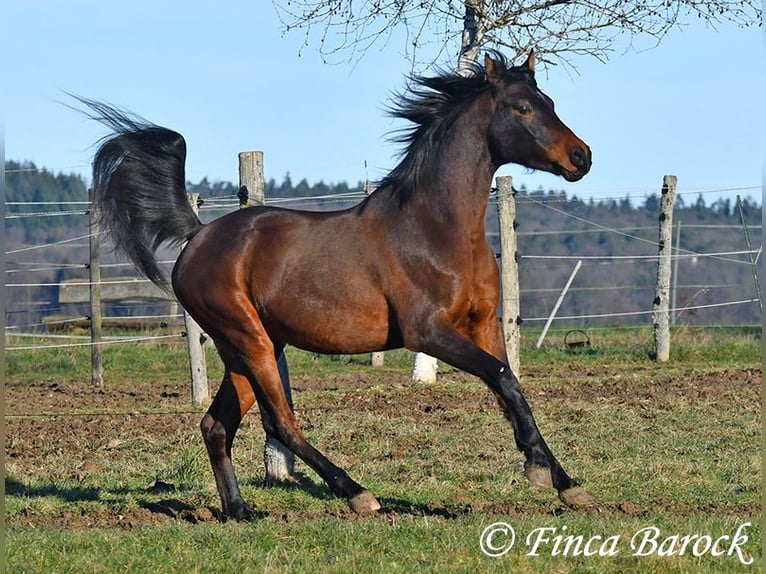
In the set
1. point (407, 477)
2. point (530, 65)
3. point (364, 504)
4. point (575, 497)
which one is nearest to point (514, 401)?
point (575, 497)

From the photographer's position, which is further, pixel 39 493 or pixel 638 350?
pixel 638 350

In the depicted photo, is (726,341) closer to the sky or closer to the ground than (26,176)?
closer to the ground

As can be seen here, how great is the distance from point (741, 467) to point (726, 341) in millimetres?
10888

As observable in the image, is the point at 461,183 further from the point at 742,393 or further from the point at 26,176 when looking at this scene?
the point at 26,176

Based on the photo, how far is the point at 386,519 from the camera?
664 centimetres

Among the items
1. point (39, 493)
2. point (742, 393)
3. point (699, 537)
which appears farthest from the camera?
point (742, 393)

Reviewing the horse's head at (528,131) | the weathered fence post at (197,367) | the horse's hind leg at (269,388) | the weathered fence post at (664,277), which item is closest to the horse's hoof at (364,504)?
the horse's hind leg at (269,388)

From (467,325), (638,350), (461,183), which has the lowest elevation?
(638,350)

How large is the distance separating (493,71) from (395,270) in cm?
139

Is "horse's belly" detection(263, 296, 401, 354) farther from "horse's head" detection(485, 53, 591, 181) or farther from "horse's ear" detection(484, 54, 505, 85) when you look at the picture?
"horse's ear" detection(484, 54, 505, 85)

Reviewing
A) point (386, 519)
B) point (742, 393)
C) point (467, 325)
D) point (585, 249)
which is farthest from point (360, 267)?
point (585, 249)

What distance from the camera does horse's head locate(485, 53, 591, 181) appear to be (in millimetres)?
7070

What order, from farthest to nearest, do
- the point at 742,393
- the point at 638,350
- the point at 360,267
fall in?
the point at 638,350
the point at 742,393
the point at 360,267

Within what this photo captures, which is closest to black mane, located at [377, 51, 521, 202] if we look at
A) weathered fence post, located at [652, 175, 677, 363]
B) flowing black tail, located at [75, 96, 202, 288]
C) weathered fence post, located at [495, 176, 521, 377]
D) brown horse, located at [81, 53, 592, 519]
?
brown horse, located at [81, 53, 592, 519]
